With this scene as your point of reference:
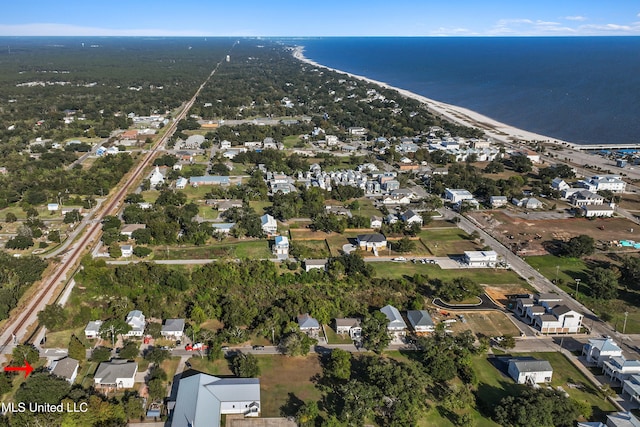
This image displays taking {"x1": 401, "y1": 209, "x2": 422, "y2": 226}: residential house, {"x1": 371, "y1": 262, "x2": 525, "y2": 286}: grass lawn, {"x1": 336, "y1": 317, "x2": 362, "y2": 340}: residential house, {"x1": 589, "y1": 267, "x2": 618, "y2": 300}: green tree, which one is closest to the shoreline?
{"x1": 401, "y1": 209, "x2": 422, "y2": 226}: residential house

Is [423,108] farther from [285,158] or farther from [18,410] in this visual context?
[18,410]

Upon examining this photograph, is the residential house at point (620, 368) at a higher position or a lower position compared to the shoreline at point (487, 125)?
lower

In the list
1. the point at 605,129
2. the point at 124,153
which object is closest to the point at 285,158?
the point at 124,153

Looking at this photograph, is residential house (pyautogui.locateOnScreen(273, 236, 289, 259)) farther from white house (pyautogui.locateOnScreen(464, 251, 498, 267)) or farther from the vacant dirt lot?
the vacant dirt lot

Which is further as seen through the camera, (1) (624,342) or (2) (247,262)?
(2) (247,262)

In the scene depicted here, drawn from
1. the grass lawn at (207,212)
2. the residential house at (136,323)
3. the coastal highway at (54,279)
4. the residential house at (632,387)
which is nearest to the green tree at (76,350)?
the residential house at (136,323)

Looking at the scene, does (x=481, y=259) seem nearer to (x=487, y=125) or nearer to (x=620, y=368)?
(x=620, y=368)

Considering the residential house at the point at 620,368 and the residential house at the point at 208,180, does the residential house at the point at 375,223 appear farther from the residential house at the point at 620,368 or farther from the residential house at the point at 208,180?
the residential house at the point at 620,368
